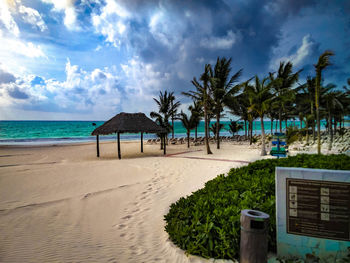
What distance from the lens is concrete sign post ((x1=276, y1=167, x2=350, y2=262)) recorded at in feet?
8.11

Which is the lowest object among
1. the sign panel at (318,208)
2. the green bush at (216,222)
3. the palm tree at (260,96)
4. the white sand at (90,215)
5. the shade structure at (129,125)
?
the white sand at (90,215)

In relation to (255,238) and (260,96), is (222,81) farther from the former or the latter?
(255,238)

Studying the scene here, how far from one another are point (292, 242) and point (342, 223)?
663 mm

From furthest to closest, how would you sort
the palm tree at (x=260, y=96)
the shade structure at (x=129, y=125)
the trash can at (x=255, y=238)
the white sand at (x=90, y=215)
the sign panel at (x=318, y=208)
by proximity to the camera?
the shade structure at (x=129, y=125), the palm tree at (x=260, y=96), the white sand at (x=90, y=215), the sign panel at (x=318, y=208), the trash can at (x=255, y=238)

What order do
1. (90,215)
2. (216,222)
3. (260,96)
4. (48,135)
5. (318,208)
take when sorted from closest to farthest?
(318,208)
(216,222)
(90,215)
(260,96)
(48,135)

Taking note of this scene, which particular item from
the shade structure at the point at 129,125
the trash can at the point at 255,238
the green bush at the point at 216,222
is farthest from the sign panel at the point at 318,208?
the shade structure at the point at 129,125

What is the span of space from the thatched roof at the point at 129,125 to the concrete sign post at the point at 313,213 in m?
12.2

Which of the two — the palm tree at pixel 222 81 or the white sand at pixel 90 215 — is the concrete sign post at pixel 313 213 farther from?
the palm tree at pixel 222 81

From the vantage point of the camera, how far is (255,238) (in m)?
2.33

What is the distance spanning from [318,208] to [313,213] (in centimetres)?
9

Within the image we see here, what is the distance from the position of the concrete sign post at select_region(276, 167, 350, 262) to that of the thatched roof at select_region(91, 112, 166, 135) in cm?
1217

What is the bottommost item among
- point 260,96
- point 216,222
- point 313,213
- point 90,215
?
point 90,215

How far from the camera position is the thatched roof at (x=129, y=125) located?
45.8 ft

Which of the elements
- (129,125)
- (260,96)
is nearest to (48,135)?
(129,125)
